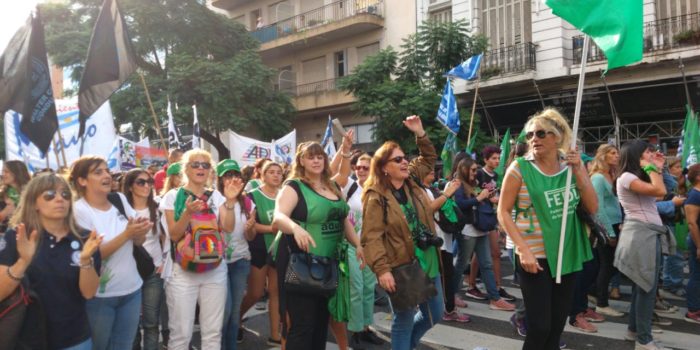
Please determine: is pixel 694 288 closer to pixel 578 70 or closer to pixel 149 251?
pixel 149 251

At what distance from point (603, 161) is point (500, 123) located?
12.6 meters

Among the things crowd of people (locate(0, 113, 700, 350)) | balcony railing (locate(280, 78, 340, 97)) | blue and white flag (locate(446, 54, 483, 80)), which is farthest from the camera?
balcony railing (locate(280, 78, 340, 97))

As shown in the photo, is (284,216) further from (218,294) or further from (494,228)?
(494,228)

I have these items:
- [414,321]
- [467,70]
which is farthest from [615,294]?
[467,70]

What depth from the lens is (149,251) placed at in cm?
466

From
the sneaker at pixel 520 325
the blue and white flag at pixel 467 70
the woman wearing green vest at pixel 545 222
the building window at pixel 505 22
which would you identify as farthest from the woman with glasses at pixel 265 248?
the building window at pixel 505 22

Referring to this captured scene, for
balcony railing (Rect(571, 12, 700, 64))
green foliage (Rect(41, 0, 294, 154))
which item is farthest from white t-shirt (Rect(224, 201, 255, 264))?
green foliage (Rect(41, 0, 294, 154))

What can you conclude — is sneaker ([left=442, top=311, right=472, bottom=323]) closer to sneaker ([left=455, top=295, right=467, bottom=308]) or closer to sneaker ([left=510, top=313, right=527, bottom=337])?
sneaker ([left=455, top=295, right=467, bottom=308])

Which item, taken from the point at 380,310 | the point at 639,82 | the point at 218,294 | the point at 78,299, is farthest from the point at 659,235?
the point at 639,82

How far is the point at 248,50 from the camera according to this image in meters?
22.2

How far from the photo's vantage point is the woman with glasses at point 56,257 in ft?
9.83

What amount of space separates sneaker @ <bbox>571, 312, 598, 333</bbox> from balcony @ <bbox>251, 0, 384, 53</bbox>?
17.8 m

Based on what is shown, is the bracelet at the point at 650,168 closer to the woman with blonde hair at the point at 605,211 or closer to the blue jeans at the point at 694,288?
the woman with blonde hair at the point at 605,211

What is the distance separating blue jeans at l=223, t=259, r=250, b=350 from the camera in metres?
4.71
